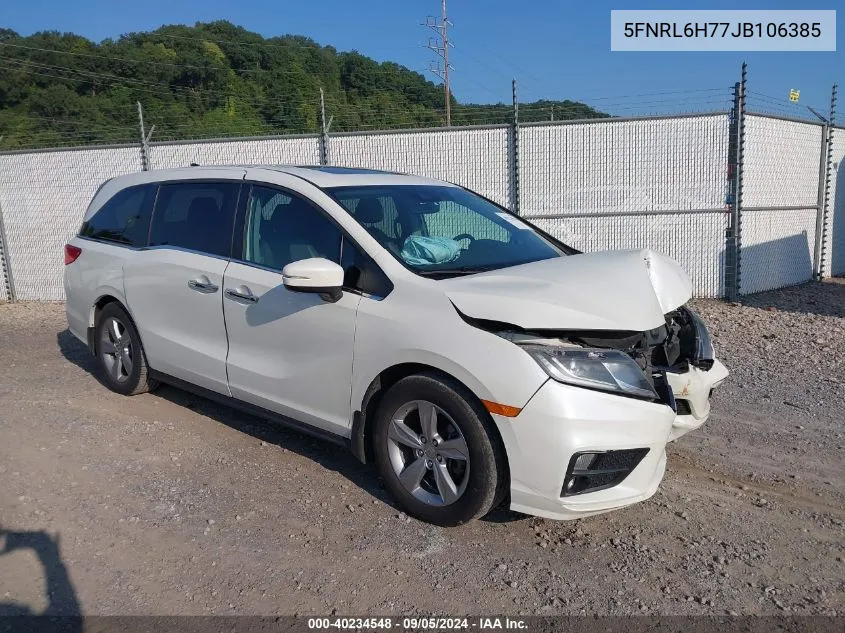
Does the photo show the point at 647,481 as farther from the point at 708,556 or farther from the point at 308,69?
the point at 308,69

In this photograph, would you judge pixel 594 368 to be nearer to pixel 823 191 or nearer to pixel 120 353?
→ pixel 120 353

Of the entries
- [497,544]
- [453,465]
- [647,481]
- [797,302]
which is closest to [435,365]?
[453,465]

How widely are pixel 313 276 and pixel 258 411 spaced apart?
1229 mm

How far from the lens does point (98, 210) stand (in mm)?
5918

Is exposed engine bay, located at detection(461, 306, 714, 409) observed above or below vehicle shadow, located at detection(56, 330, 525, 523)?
above

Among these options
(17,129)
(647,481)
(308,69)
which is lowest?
(647,481)

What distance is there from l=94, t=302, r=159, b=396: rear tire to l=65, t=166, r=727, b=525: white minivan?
20cm

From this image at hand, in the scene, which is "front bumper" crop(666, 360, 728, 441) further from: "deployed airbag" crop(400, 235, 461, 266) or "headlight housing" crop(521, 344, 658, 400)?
"deployed airbag" crop(400, 235, 461, 266)

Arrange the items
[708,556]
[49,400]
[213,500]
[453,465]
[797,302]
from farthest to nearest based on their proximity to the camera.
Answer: [797,302]
[49,400]
[213,500]
[453,465]
[708,556]

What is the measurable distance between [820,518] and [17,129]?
37.8m

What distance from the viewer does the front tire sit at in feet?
10.8

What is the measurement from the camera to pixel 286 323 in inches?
161

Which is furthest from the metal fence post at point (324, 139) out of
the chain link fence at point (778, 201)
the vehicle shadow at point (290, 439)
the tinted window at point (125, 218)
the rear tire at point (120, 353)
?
the chain link fence at point (778, 201)

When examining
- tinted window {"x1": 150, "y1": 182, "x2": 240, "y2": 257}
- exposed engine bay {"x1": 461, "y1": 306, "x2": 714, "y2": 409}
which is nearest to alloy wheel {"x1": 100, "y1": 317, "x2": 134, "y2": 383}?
tinted window {"x1": 150, "y1": 182, "x2": 240, "y2": 257}
